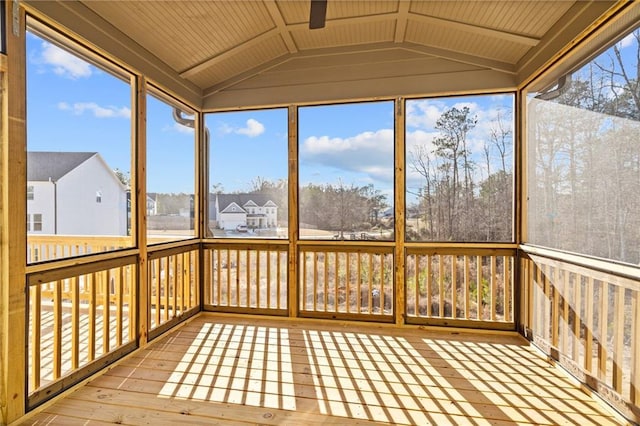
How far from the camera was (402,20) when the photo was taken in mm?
3170

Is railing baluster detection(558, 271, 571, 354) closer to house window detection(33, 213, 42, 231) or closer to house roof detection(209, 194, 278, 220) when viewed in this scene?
house roof detection(209, 194, 278, 220)

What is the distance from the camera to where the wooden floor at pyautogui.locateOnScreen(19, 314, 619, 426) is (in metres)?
2.05

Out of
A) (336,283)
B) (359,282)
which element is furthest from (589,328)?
(336,283)

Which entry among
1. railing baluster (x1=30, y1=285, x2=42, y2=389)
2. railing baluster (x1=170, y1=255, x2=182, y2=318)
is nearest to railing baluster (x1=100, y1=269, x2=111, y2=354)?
railing baluster (x1=30, y1=285, x2=42, y2=389)

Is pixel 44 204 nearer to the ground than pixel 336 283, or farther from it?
farther from it

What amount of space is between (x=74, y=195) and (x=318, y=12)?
223 centimetres

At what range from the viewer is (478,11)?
2.84 m

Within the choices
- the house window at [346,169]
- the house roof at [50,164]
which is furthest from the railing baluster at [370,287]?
A: the house roof at [50,164]

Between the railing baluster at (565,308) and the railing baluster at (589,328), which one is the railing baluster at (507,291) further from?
the railing baluster at (589,328)

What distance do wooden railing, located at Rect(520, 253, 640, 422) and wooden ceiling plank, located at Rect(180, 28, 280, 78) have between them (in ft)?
11.1

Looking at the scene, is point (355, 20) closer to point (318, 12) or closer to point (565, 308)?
point (318, 12)

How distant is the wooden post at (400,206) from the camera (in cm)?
363

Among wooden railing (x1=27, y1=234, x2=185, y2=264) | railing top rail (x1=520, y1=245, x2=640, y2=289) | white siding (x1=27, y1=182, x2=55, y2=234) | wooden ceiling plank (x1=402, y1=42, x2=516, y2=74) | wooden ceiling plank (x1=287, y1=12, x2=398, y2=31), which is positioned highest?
wooden ceiling plank (x1=287, y1=12, x2=398, y2=31)

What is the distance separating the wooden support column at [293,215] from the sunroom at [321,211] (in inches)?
0.9
